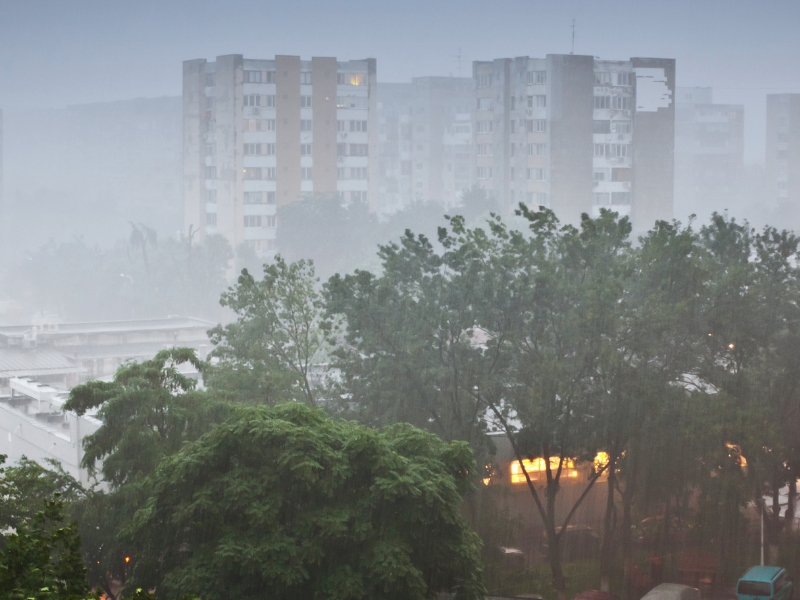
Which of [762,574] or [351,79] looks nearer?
[762,574]

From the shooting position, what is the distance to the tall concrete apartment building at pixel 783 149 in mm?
85938

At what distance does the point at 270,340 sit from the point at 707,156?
89.5 m

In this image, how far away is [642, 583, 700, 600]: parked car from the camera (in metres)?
15.0

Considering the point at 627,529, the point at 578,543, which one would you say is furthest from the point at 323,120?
the point at 627,529

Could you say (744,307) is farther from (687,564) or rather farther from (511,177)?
(511,177)

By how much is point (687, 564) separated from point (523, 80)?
150 ft

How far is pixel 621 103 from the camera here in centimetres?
5972

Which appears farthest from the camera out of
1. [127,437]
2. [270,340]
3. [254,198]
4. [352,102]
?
[254,198]

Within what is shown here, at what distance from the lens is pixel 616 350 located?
622 inches

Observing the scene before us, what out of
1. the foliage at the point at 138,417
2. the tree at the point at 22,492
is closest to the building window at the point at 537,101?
the foliage at the point at 138,417

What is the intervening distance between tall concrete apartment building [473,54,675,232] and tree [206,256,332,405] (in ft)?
141

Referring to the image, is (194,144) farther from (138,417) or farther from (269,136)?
(138,417)

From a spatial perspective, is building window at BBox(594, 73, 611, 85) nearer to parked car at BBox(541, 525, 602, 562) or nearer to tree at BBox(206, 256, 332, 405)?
parked car at BBox(541, 525, 602, 562)

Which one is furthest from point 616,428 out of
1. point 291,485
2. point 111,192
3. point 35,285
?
point 111,192
